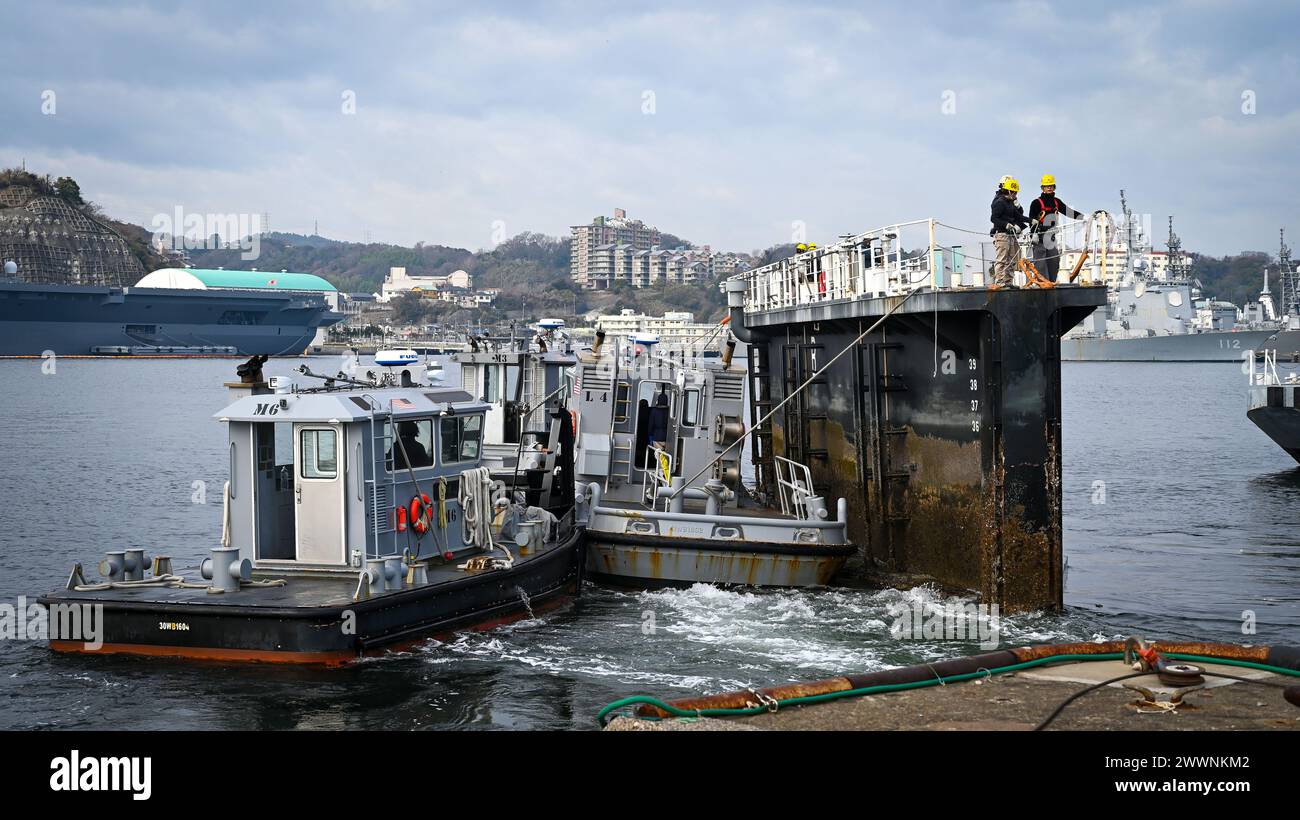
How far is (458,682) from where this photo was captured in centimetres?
1595

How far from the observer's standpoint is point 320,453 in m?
16.7

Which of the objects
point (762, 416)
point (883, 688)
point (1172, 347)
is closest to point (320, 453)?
point (883, 688)

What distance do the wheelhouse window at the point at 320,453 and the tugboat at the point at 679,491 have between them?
21.6 feet

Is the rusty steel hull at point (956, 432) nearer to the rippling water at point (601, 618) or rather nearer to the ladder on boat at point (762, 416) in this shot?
the rippling water at point (601, 618)

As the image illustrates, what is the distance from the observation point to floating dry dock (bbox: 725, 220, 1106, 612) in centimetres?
1786

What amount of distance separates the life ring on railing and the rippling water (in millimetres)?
1829

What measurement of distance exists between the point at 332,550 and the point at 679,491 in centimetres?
728

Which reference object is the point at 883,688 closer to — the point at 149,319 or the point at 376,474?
the point at 376,474
